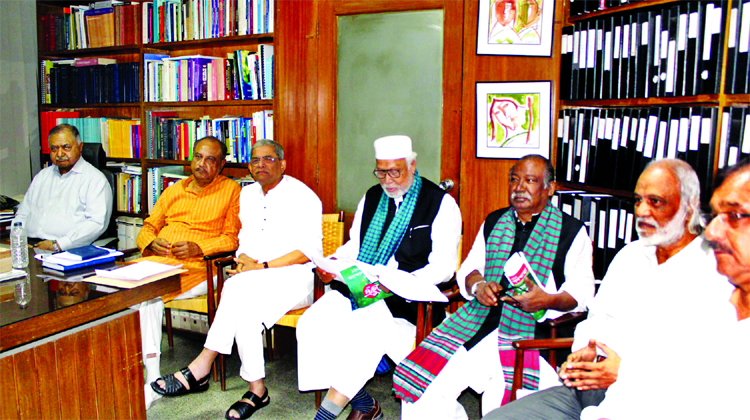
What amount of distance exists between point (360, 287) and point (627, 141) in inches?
56.3

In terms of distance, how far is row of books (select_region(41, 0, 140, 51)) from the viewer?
4453mm

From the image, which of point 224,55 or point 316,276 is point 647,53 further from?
point 224,55

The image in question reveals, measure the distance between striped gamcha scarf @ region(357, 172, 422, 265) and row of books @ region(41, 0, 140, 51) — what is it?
2.74 m

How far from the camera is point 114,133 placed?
462cm

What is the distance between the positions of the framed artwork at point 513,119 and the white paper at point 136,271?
1.82 metres

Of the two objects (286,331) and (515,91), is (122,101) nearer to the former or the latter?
(286,331)

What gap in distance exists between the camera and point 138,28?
14.5 feet

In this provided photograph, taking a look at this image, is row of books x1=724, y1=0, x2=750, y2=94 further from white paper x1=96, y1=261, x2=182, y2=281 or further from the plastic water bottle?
the plastic water bottle

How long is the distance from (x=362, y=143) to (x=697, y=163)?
188 cm

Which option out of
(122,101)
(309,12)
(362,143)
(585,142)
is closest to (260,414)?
(362,143)

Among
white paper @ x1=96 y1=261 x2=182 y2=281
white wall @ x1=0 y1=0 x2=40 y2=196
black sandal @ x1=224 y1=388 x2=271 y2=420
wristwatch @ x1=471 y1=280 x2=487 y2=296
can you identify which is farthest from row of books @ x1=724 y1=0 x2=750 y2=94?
white wall @ x1=0 y1=0 x2=40 y2=196

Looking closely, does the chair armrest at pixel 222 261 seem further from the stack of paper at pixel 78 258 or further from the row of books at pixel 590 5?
the row of books at pixel 590 5

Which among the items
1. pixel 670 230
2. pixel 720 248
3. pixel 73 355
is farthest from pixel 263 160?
pixel 720 248

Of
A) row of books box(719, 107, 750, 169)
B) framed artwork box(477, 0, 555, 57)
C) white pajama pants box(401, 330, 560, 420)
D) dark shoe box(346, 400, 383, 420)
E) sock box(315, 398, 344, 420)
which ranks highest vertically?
framed artwork box(477, 0, 555, 57)
